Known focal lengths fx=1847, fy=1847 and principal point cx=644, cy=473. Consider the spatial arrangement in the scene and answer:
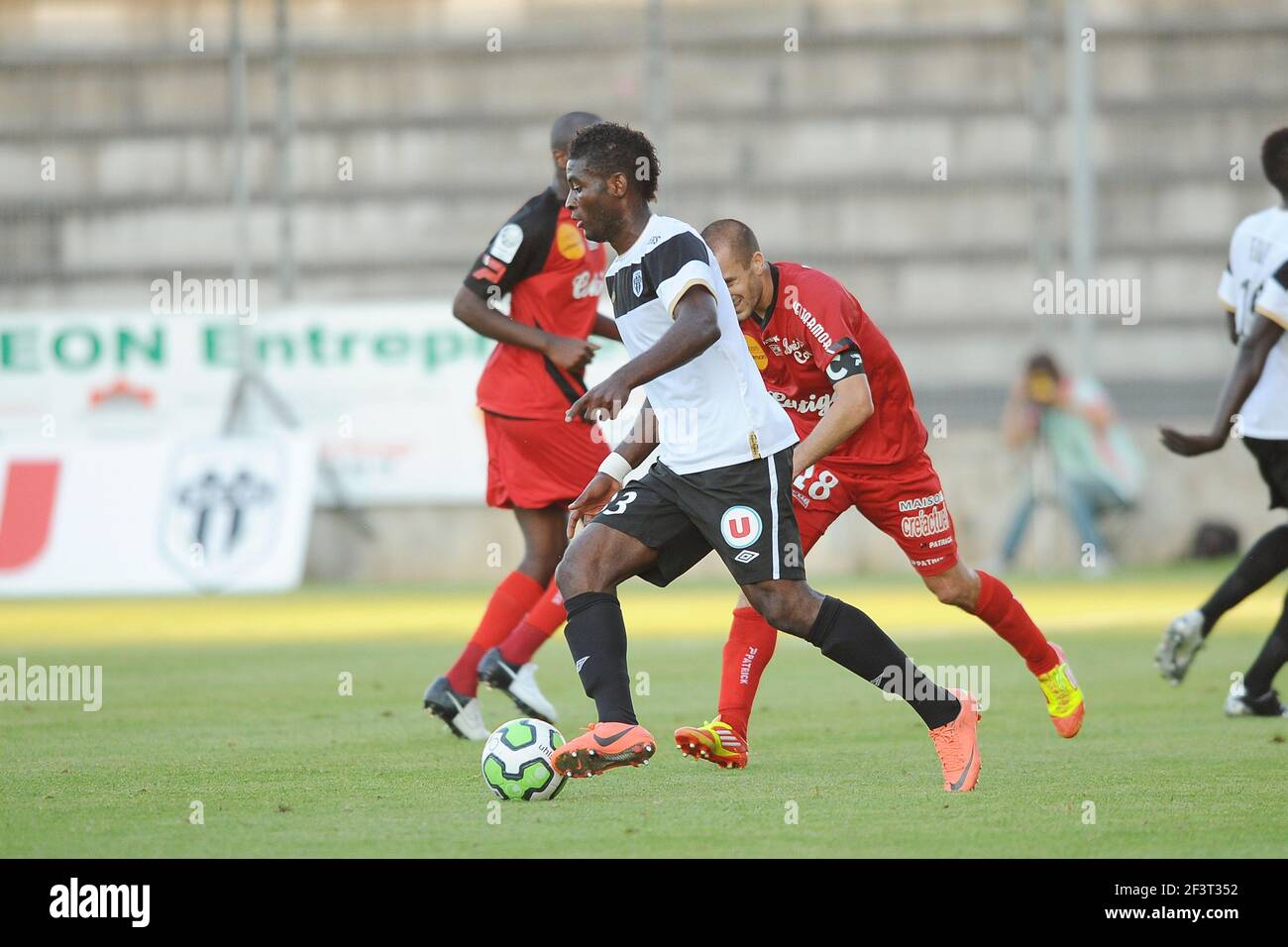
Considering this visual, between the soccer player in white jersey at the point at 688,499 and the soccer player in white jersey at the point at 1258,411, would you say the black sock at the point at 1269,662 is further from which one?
the soccer player in white jersey at the point at 688,499

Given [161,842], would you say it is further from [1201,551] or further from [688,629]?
[1201,551]

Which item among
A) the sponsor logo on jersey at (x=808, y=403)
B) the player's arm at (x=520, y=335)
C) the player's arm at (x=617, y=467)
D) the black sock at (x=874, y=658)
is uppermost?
the player's arm at (x=520, y=335)

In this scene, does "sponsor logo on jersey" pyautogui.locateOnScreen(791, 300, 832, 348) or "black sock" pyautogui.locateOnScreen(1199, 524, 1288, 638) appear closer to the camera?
"sponsor logo on jersey" pyautogui.locateOnScreen(791, 300, 832, 348)

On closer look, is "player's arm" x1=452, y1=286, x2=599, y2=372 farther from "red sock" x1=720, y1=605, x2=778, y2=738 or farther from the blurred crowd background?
the blurred crowd background

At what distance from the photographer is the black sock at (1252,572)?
7.73 meters

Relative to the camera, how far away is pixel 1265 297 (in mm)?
7480

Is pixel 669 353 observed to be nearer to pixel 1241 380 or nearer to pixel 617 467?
pixel 617 467

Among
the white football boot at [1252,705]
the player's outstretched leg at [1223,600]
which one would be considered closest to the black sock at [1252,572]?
the player's outstretched leg at [1223,600]

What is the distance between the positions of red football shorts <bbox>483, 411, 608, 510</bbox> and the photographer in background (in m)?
10.6

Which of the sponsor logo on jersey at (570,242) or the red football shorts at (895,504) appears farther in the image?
the sponsor logo on jersey at (570,242)

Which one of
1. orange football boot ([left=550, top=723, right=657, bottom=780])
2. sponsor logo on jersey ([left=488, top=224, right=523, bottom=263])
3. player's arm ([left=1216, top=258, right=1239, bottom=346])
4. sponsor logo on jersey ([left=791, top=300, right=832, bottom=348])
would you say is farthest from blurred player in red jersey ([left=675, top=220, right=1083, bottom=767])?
player's arm ([left=1216, top=258, right=1239, bottom=346])

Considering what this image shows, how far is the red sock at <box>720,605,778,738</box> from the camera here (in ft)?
21.3

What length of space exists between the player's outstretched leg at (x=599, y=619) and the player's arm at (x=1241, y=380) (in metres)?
Answer: 2.79
